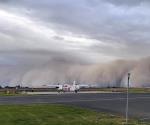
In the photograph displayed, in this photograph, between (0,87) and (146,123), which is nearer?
(146,123)

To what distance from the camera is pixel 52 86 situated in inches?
6142

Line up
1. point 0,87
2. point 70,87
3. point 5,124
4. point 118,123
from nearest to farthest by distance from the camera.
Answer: point 5,124, point 118,123, point 70,87, point 0,87

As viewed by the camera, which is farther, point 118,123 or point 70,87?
point 70,87

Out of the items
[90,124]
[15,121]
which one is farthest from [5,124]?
[90,124]

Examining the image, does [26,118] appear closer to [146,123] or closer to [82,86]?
[146,123]

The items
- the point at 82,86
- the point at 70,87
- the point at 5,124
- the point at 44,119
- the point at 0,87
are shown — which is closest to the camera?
the point at 5,124

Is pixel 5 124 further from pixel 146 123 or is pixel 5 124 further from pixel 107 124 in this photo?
pixel 146 123

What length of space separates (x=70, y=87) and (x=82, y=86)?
37362 millimetres

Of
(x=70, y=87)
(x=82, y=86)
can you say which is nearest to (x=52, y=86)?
(x=82, y=86)

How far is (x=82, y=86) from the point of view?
161m

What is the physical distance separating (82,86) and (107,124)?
5275 inches

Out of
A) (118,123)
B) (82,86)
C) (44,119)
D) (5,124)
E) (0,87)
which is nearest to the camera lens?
(5,124)

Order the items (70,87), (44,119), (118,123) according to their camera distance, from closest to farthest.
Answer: (118,123)
(44,119)
(70,87)

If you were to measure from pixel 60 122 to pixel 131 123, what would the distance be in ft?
17.8
